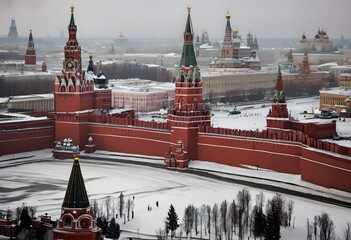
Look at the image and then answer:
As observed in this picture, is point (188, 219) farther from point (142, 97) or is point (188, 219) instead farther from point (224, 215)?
point (142, 97)

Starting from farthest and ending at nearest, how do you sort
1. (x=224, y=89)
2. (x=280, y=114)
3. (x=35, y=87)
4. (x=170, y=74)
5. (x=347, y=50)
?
(x=347, y=50), (x=170, y=74), (x=224, y=89), (x=35, y=87), (x=280, y=114)

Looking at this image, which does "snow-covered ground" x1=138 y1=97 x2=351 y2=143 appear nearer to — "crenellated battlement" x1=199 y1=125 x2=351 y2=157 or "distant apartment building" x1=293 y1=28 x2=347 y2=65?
"crenellated battlement" x1=199 y1=125 x2=351 y2=157

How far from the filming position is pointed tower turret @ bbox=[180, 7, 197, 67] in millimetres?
28094

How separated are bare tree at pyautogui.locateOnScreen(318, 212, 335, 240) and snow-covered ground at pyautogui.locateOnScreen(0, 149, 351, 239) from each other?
354 mm

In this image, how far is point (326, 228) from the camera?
58.7 ft

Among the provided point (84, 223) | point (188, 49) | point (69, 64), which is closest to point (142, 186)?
point (188, 49)

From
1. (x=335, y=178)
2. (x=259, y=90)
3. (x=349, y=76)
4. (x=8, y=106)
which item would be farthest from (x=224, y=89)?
(x=335, y=178)

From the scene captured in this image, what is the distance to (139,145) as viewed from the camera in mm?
29469

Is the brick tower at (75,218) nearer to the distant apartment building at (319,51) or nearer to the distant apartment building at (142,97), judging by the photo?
the distant apartment building at (142,97)

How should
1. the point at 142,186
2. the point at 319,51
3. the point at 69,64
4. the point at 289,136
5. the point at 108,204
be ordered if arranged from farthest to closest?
the point at 319,51
the point at 69,64
the point at 289,136
the point at 142,186
the point at 108,204

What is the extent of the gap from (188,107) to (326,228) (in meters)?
10.9

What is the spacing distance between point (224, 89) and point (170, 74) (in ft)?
32.6

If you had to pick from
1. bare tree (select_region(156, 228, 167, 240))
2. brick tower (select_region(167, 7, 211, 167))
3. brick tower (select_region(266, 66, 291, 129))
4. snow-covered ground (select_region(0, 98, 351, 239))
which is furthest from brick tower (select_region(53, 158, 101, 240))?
brick tower (select_region(266, 66, 291, 129))

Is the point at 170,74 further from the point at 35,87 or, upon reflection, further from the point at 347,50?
the point at 347,50
